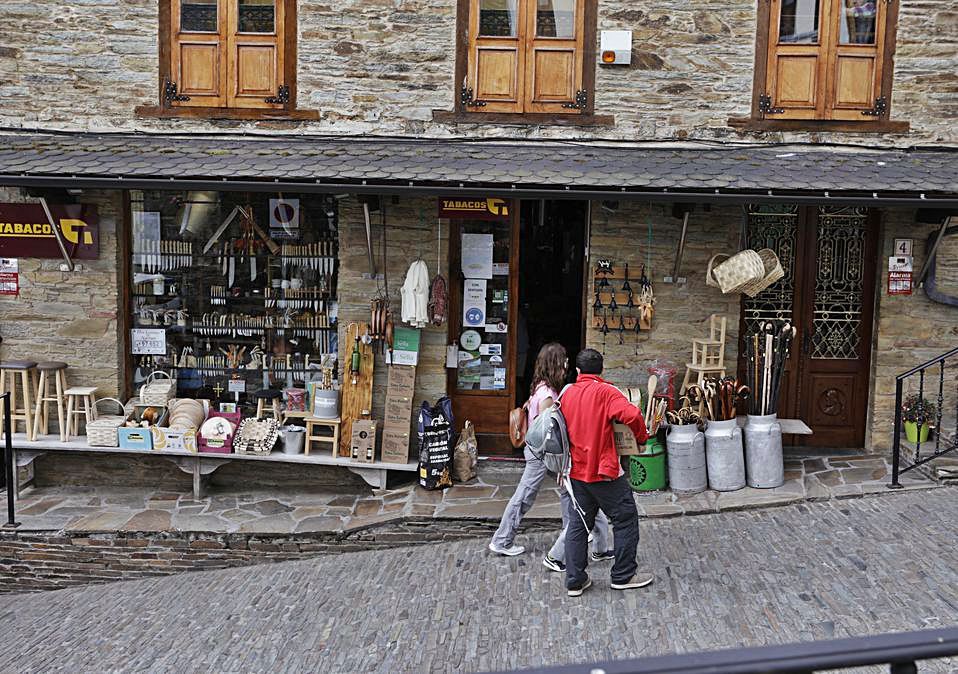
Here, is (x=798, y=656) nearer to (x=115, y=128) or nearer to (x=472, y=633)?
(x=472, y=633)

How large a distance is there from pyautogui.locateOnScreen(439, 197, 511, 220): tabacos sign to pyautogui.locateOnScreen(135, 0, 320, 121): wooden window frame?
1624 millimetres

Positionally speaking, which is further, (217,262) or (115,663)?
(217,262)

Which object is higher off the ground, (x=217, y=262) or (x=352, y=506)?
(x=217, y=262)

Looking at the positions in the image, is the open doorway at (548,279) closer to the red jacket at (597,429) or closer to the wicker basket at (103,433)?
the red jacket at (597,429)

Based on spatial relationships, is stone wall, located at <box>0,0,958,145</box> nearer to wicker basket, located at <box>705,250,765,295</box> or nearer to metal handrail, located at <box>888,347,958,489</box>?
wicker basket, located at <box>705,250,765,295</box>

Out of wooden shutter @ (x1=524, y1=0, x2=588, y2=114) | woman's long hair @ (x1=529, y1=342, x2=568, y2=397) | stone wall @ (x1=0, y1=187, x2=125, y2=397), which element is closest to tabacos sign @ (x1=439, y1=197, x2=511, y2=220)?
wooden shutter @ (x1=524, y1=0, x2=588, y2=114)

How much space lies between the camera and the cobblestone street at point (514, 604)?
229 inches

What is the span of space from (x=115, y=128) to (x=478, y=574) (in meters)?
5.75

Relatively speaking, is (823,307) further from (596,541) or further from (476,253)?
(596,541)

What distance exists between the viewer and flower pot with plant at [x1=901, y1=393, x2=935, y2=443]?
28.6ft

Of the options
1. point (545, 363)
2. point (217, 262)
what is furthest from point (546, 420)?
point (217, 262)

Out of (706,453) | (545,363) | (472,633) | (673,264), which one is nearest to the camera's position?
(472,633)

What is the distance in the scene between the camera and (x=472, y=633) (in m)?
6.00

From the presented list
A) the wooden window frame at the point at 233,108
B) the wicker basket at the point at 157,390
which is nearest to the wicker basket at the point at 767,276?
the wooden window frame at the point at 233,108
